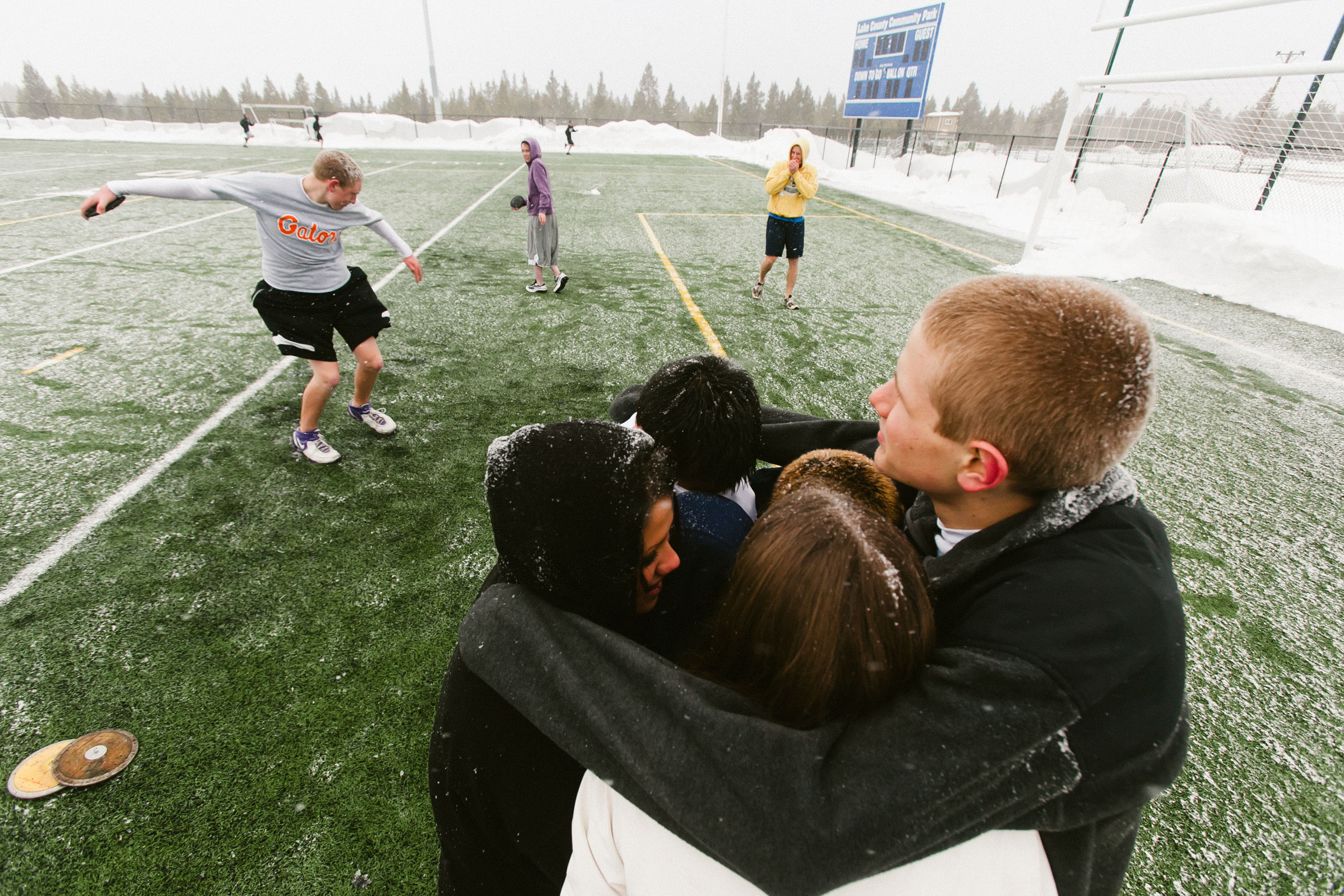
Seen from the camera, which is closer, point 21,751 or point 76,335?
point 21,751

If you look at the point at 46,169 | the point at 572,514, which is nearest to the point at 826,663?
the point at 572,514

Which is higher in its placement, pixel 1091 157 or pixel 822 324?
pixel 1091 157

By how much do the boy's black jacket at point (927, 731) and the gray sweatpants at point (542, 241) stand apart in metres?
6.67

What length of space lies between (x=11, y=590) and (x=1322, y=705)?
5.35 metres

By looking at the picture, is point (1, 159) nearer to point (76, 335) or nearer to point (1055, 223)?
point (76, 335)

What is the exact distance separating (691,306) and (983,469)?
6.15 metres

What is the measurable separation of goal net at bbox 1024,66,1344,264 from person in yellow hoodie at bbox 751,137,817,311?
15.3 ft

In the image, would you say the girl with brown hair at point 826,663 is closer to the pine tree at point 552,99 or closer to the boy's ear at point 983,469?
the boy's ear at point 983,469

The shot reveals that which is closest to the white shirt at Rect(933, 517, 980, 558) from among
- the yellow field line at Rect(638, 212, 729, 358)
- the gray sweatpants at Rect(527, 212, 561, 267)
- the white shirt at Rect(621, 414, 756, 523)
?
the white shirt at Rect(621, 414, 756, 523)

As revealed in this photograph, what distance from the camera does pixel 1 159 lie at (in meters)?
17.6

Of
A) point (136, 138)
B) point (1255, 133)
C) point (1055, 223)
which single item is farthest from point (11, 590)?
point (136, 138)

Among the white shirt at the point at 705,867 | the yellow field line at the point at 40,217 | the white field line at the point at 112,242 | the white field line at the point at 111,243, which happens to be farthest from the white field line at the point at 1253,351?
the yellow field line at the point at 40,217

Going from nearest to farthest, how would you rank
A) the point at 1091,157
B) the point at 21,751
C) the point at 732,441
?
the point at 732,441, the point at 21,751, the point at 1091,157

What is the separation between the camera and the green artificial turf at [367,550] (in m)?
1.78
